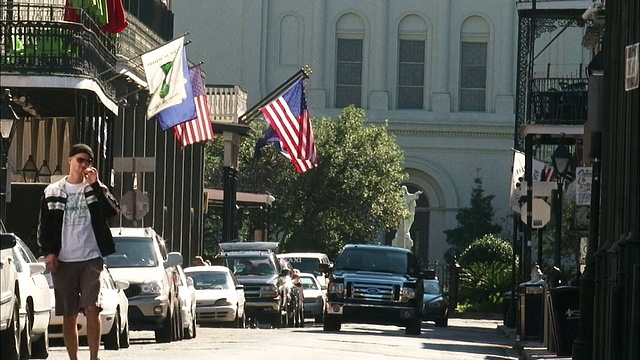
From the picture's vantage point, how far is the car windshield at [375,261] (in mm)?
35281

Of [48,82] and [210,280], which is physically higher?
[48,82]

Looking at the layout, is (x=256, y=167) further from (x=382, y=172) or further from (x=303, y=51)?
(x=303, y=51)

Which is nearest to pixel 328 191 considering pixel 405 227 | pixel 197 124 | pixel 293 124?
pixel 405 227

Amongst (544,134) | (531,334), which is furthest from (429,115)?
(531,334)

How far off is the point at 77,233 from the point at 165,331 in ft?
36.7

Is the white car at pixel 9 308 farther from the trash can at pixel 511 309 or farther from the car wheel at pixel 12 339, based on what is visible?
the trash can at pixel 511 309

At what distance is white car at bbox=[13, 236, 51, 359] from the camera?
1847cm

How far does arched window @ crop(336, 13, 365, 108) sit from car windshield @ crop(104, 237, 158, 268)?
58433 millimetres

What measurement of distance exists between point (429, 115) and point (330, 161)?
17.8 meters

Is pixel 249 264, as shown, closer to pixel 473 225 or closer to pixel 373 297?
pixel 373 297

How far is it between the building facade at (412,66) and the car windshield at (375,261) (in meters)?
48.8

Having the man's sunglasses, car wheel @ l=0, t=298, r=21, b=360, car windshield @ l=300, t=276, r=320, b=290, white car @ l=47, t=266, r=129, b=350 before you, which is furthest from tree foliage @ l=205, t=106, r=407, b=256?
the man's sunglasses

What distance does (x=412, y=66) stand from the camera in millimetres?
87062

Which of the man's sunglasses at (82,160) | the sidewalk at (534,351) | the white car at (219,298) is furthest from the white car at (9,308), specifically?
the white car at (219,298)
